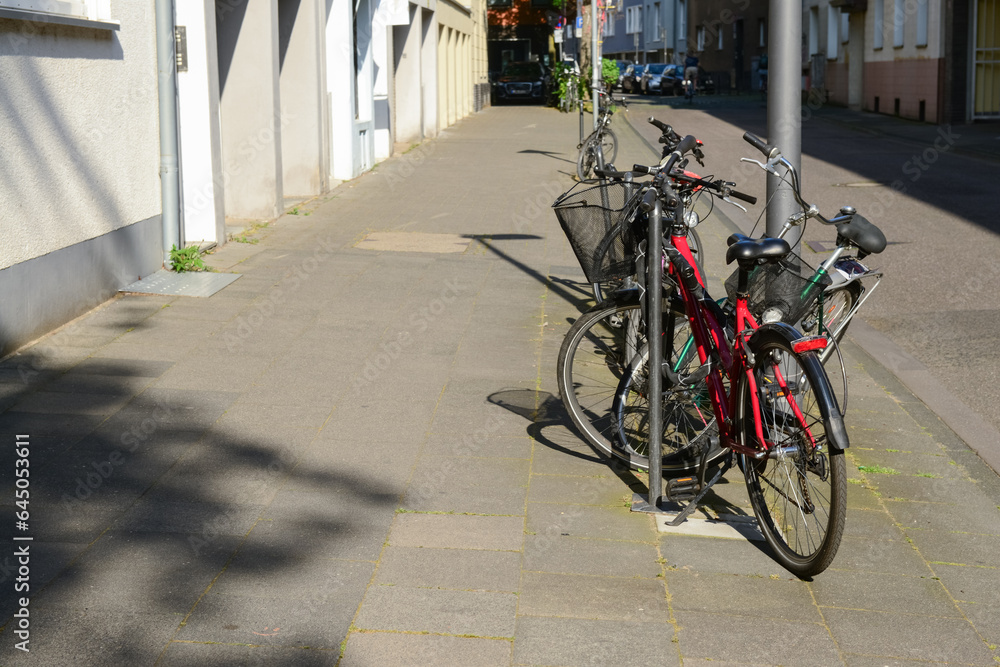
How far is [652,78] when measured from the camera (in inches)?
2114

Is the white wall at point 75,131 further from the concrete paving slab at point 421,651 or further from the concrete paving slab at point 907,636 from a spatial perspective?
the concrete paving slab at point 907,636

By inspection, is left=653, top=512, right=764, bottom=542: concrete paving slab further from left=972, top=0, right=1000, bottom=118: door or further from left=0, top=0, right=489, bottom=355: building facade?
left=972, top=0, right=1000, bottom=118: door

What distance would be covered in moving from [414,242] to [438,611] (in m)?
7.59

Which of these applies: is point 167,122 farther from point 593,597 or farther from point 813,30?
point 813,30

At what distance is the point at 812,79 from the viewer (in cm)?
4178

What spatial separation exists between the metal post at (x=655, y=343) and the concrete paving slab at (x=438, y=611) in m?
0.98

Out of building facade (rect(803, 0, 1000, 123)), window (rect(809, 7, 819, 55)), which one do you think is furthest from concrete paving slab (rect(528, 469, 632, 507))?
window (rect(809, 7, 819, 55))

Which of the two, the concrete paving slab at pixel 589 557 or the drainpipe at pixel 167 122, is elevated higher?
the drainpipe at pixel 167 122

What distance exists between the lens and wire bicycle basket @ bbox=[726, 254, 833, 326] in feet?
13.1

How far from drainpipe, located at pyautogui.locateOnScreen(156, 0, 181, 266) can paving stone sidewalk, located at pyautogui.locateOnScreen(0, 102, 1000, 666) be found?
4.28ft

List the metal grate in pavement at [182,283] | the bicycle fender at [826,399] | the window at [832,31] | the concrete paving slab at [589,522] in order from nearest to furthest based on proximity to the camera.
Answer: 1. the bicycle fender at [826,399]
2. the concrete paving slab at [589,522]
3. the metal grate in pavement at [182,283]
4. the window at [832,31]

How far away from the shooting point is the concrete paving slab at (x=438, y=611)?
11.1 ft

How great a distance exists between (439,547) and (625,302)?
1.30m

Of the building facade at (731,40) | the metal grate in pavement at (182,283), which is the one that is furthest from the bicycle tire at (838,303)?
the building facade at (731,40)
